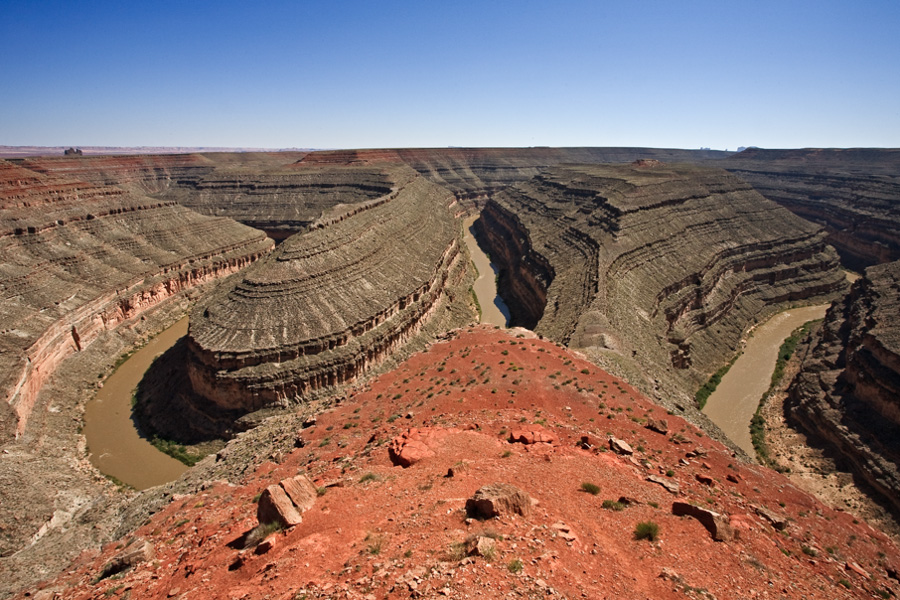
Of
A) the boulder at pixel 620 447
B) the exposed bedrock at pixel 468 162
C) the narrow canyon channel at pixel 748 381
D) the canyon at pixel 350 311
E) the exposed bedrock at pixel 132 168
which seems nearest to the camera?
the boulder at pixel 620 447

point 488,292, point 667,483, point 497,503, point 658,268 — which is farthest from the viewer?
point 488,292

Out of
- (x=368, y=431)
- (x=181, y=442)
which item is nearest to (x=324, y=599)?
(x=368, y=431)

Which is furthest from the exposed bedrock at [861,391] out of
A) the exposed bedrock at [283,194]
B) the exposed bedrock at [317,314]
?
the exposed bedrock at [283,194]

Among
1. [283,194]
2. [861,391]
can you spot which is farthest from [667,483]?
[283,194]

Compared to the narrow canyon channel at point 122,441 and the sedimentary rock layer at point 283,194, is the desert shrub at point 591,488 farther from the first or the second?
the sedimentary rock layer at point 283,194

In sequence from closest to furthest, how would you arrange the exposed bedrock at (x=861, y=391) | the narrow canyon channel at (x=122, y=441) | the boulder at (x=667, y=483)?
the boulder at (x=667, y=483)
the narrow canyon channel at (x=122, y=441)
the exposed bedrock at (x=861, y=391)

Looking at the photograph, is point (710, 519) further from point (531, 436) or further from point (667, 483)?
point (531, 436)

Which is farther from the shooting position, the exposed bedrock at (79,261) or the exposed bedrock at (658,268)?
the exposed bedrock at (658,268)
